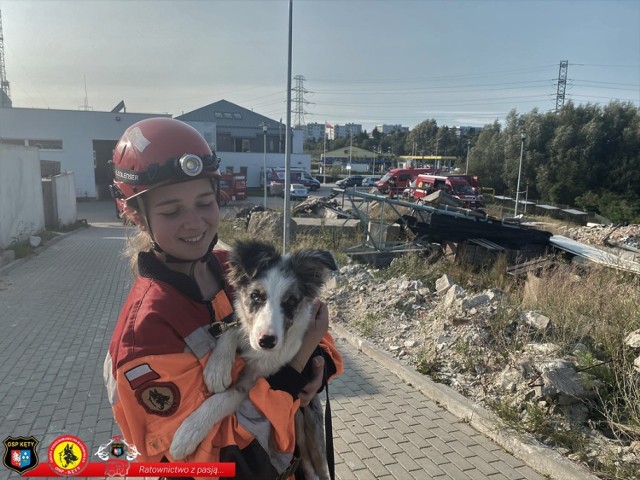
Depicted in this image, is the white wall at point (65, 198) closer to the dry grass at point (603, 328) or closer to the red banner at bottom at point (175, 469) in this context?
the dry grass at point (603, 328)

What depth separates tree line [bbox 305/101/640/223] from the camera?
3662 centimetres

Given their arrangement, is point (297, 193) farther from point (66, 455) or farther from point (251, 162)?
point (66, 455)

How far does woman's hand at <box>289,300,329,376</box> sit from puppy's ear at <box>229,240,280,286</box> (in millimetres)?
437

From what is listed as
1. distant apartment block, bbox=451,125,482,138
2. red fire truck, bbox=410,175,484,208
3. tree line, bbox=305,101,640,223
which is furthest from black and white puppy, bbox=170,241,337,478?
distant apartment block, bbox=451,125,482,138

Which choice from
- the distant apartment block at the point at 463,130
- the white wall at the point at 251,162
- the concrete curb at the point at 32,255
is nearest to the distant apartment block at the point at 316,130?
the distant apartment block at the point at 463,130

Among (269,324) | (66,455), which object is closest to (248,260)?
(269,324)

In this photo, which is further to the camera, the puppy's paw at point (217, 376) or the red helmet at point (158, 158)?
the red helmet at point (158, 158)

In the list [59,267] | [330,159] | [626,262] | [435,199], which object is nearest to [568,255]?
[626,262]

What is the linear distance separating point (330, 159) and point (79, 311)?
96749mm

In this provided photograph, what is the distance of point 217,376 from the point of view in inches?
79.7

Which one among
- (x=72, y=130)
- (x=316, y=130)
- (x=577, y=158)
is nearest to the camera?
(x=72, y=130)

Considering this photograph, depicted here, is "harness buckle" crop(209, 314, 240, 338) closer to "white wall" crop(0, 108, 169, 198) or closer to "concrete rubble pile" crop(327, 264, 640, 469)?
"concrete rubble pile" crop(327, 264, 640, 469)

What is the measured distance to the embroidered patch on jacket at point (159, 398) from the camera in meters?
1.71

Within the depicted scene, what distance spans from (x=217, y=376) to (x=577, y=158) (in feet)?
148
